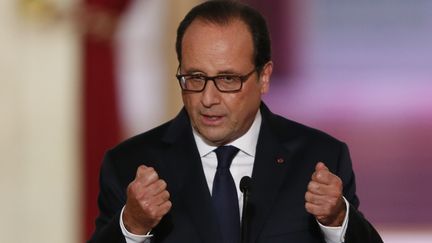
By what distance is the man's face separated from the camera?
266cm

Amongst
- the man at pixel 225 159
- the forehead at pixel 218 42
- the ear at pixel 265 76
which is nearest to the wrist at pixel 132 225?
the man at pixel 225 159

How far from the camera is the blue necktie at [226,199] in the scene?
265cm

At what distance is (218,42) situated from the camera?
2.70 metres

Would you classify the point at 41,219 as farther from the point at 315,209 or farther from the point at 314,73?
the point at 315,209

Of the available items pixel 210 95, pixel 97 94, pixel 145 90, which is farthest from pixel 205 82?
pixel 145 90

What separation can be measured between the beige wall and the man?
2.04m

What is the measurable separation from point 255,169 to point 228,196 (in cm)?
9

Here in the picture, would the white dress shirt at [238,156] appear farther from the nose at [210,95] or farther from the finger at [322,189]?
the finger at [322,189]

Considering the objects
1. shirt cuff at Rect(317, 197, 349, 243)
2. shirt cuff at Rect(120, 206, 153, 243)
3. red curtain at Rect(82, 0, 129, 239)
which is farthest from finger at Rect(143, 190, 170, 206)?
red curtain at Rect(82, 0, 129, 239)

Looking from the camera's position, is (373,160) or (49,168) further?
(373,160)

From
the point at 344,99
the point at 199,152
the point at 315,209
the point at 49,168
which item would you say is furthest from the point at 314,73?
the point at 315,209

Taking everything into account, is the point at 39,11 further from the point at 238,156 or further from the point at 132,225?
the point at 132,225

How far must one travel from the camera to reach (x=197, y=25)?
2738 millimetres

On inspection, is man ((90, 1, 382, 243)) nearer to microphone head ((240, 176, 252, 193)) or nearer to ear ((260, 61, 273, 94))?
ear ((260, 61, 273, 94))
